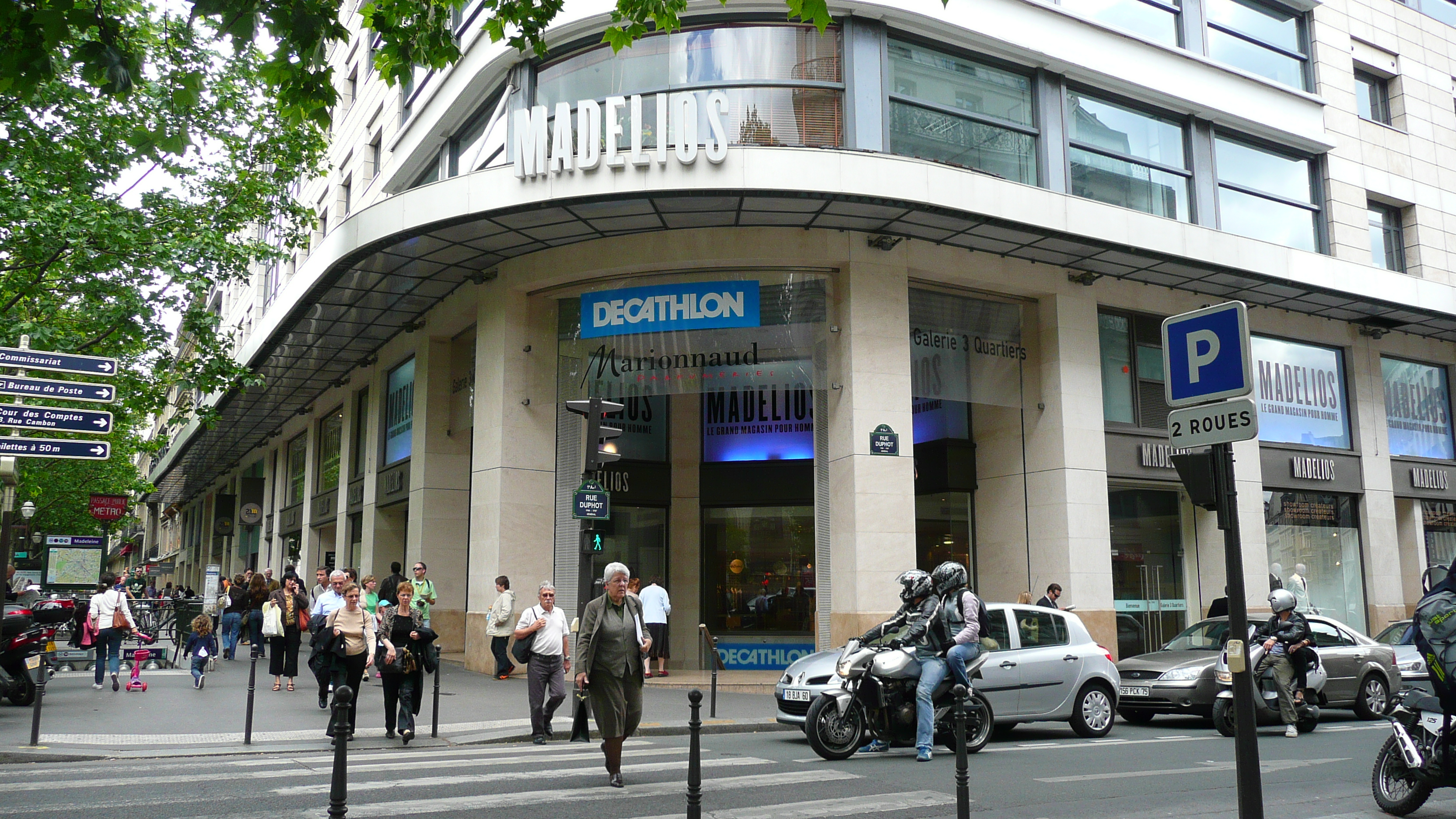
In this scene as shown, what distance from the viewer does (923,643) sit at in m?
10.4

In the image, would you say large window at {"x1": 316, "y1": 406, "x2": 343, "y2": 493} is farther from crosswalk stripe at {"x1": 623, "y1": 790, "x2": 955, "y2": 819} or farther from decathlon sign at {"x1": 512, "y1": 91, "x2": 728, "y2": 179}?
crosswalk stripe at {"x1": 623, "y1": 790, "x2": 955, "y2": 819}

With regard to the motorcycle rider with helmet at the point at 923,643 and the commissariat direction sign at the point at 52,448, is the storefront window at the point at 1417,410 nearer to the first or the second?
the motorcycle rider with helmet at the point at 923,643

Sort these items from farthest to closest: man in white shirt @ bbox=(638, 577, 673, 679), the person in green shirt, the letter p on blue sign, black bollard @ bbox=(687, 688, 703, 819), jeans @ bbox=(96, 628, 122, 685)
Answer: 1. man in white shirt @ bbox=(638, 577, 673, 679)
2. the person in green shirt
3. jeans @ bbox=(96, 628, 122, 685)
4. black bollard @ bbox=(687, 688, 703, 819)
5. the letter p on blue sign

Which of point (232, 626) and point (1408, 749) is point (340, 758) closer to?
point (1408, 749)

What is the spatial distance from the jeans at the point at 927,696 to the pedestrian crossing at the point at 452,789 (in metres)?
0.95

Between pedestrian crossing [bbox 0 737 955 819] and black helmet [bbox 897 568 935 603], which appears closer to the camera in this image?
pedestrian crossing [bbox 0 737 955 819]

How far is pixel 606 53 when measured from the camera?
18000 mm

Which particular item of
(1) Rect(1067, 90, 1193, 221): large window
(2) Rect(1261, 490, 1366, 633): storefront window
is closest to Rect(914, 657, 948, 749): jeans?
(1) Rect(1067, 90, 1193, 221): large window

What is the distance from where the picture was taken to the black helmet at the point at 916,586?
34.7 ft

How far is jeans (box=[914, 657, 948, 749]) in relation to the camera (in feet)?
33.1

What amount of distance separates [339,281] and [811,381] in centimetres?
875

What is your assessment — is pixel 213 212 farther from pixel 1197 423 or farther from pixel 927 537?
pixel 1197 423

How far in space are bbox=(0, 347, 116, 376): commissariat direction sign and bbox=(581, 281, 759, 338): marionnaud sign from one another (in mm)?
7967

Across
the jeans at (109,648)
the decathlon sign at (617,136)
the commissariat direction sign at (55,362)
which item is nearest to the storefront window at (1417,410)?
the decathlon sign at (617,136)
